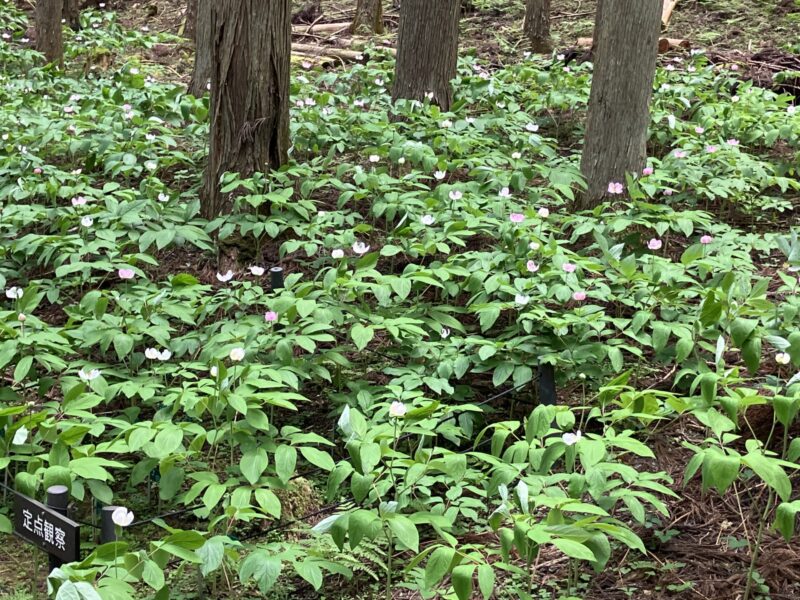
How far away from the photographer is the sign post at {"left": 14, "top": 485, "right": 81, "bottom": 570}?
92.4 inches

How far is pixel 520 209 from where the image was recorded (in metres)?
4.85

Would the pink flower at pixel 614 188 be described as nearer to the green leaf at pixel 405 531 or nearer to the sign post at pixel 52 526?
the green leaf at pixel 405 531

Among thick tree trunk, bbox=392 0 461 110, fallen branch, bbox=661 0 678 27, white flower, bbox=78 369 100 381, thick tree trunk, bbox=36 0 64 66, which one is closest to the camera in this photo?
white flower, bbox=78 369 100 381

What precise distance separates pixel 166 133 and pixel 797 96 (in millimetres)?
5561

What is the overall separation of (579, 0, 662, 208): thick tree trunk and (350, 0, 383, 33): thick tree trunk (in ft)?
25.1

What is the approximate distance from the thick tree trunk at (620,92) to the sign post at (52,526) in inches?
151

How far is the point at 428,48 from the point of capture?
7047 mm

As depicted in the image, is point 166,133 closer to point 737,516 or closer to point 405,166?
point 405,166

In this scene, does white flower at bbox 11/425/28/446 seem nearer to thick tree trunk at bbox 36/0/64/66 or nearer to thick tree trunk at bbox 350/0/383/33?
thick tree trunk at bbox 36/0/64/66

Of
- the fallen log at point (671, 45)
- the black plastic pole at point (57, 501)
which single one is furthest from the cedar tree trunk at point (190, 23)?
the black plastic pole at point (57, 501)

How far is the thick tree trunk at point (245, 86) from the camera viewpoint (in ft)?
17.2

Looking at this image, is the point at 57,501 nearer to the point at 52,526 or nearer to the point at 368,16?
the point at 52,526

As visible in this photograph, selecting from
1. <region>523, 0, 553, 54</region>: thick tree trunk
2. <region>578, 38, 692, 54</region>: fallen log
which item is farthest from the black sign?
<region>523, 0, 553, 54</region>: thick tree trunk

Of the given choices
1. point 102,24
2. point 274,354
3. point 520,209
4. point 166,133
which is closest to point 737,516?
point 274,354
